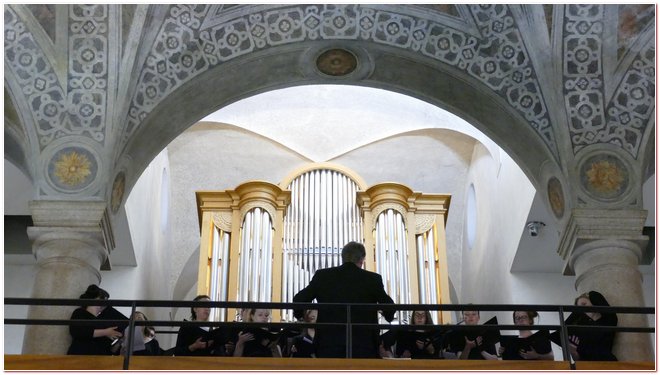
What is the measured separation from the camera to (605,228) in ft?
35.8

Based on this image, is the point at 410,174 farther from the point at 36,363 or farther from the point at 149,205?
the point at 36,363

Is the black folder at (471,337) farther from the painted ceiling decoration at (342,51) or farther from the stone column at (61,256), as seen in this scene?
the stone column at (61,256)

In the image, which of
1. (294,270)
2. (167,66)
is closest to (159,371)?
(167,66)

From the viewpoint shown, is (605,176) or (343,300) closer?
(343,300)

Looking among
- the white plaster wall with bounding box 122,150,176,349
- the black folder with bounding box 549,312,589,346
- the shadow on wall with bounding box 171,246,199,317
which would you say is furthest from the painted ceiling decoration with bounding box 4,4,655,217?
the shadow on wall with bounding box 171,246,199,317

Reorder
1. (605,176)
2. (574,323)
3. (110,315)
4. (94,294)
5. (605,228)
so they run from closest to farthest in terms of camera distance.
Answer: (110,315), (574,323), (94,294), (605,228), (605,176)

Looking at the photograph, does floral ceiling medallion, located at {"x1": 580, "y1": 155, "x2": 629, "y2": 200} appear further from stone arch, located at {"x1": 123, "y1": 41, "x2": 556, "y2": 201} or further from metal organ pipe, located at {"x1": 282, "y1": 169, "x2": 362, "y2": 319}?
metal organ pipe, located at {"x1": 282, "y1": 169, "x2": 362, "y2": 319}

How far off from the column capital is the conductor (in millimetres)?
3026

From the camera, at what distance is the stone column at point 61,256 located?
32.9 feet

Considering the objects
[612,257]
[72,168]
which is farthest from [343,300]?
[72,168]

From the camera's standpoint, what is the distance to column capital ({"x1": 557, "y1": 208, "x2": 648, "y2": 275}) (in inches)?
426

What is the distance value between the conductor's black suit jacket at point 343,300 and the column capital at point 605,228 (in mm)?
3032

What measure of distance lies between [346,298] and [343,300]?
0.03 m

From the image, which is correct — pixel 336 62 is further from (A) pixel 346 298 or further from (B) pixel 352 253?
(A) pixel 346 298
